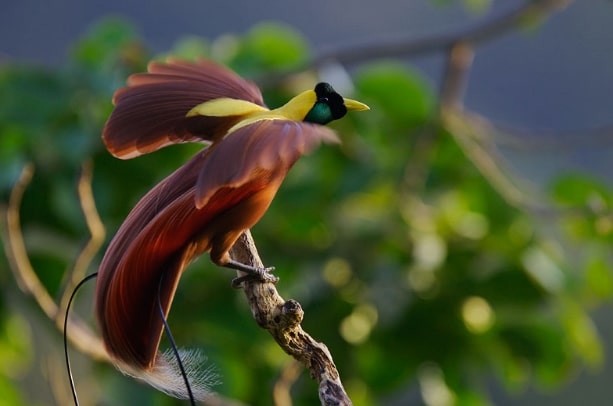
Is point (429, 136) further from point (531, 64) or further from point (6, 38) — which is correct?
point (6, 38)

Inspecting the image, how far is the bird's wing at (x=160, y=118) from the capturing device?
2.44ft

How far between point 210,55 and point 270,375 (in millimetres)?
560

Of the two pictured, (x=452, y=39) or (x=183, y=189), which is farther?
(x=452, y=39)

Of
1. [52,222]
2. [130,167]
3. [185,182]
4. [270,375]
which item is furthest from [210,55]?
[185,182]

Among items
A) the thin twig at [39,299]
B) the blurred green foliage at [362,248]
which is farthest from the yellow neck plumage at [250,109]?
the blurred green foliage at [362,248]

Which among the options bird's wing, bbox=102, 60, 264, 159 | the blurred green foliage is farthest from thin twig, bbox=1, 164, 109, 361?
bird's wing, bbox=102, 60, 264, 159

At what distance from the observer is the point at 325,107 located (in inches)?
29.9

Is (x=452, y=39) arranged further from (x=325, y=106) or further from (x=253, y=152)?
(x=253, y=152)

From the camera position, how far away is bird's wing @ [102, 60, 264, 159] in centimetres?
74

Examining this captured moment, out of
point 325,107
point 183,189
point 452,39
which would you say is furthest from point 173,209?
point 452,39

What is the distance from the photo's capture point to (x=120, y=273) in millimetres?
684

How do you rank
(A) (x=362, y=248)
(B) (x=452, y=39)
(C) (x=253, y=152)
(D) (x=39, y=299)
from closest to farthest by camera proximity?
(C) (x=253, y=152) < (D) (x=39, y=299) < (B) (x=452, y=39) < (A) (x=362, y=248)

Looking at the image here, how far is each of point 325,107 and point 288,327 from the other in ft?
0.47

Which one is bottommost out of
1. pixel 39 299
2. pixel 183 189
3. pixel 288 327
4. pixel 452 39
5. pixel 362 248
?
pixel 362 248
